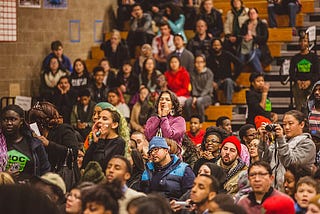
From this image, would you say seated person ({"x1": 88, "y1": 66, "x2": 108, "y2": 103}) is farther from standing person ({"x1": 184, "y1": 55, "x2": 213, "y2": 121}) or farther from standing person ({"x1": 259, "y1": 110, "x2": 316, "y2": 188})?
standing person ({"x1": 259, "y1": 110, "x2": 316, "y2": 188})

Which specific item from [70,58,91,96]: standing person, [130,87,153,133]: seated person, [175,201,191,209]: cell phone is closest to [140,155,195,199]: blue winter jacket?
[175,201,191,209]: cell phone

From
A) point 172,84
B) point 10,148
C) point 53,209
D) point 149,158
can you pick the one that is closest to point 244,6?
point 172,84

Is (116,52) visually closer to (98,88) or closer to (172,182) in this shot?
(98,88)

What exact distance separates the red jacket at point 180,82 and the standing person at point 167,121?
378 centimetres

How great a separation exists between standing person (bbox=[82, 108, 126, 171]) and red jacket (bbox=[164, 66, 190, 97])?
488 centimetres

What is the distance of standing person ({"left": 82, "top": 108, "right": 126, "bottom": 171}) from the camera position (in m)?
6.60

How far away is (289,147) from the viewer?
Answer: 6.73 m

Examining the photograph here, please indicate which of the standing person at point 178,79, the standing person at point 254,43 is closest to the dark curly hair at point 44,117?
the standing person at point 178,79

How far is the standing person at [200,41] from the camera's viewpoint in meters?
12.6

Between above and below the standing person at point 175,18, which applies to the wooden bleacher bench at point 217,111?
below

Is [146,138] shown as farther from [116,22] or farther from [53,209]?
[116,22]

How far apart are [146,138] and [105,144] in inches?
51.5

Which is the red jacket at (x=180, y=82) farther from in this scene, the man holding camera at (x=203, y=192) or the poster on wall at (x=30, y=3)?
the man holding camera at (x=203, y=192)

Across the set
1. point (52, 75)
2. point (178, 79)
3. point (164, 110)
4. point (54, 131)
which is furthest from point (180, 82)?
point (54, 131)
